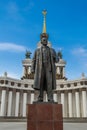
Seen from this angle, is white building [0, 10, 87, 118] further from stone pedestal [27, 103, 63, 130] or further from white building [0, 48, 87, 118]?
stone pedestal [27, 103, 63, 130]

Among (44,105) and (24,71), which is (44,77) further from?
(24,71)

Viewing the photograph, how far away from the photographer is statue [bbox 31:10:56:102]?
33.0 feet

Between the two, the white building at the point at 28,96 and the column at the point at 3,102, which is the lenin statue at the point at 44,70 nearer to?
the white building at the point at 28,96

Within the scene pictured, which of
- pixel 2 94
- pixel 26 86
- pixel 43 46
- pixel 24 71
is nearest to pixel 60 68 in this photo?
pixel 24 71

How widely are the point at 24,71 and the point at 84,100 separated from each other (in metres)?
30.5

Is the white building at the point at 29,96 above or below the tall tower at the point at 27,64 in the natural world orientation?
below

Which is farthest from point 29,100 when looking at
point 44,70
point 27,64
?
point 44,70

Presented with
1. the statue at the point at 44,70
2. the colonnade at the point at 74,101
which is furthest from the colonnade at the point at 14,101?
the statue at the point at 44,70

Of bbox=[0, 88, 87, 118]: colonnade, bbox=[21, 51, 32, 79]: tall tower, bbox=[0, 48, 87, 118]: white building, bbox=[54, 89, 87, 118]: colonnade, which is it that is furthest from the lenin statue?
bbox=[21, 51, 32, 79]: tall tower

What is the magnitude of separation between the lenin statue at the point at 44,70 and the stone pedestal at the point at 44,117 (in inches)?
27.3

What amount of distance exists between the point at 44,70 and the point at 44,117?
2358mm

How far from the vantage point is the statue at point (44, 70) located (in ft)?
33.0

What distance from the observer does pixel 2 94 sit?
67062 mm

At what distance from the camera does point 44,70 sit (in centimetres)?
1026
